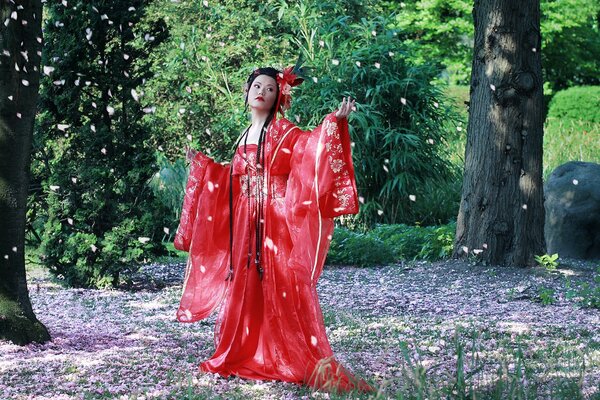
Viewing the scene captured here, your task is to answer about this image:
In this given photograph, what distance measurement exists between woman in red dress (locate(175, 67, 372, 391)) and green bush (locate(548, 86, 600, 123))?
16453 millimetres

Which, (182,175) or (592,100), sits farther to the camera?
(592,100)

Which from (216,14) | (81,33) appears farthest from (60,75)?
(216,14)

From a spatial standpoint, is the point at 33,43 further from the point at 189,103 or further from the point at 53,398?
the point at 189,103

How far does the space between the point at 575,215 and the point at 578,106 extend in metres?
10.7

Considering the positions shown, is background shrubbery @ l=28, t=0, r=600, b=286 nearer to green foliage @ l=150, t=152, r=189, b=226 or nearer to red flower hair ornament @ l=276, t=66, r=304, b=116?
green foliage @ l=150, t=152, r=189, b=226

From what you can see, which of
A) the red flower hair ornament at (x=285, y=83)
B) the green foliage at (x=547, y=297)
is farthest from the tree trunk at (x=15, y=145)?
the green foliage at (x=547, y=297)

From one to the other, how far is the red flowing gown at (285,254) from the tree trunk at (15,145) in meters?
1.23

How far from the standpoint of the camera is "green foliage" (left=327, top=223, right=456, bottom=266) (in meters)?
9.70

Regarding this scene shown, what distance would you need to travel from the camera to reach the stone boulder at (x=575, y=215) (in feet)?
34.4

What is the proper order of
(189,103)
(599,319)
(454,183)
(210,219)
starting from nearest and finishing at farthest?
(210,219) < (599,319) < (454,183) < (189,103)

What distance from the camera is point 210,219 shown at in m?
5.12

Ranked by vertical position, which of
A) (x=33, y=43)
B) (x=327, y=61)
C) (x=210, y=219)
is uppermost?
(x=327, y=61)

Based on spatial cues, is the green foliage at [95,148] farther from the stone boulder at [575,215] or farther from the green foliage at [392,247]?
the stone boulder at [575,215]

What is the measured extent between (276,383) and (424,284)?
150 inches
